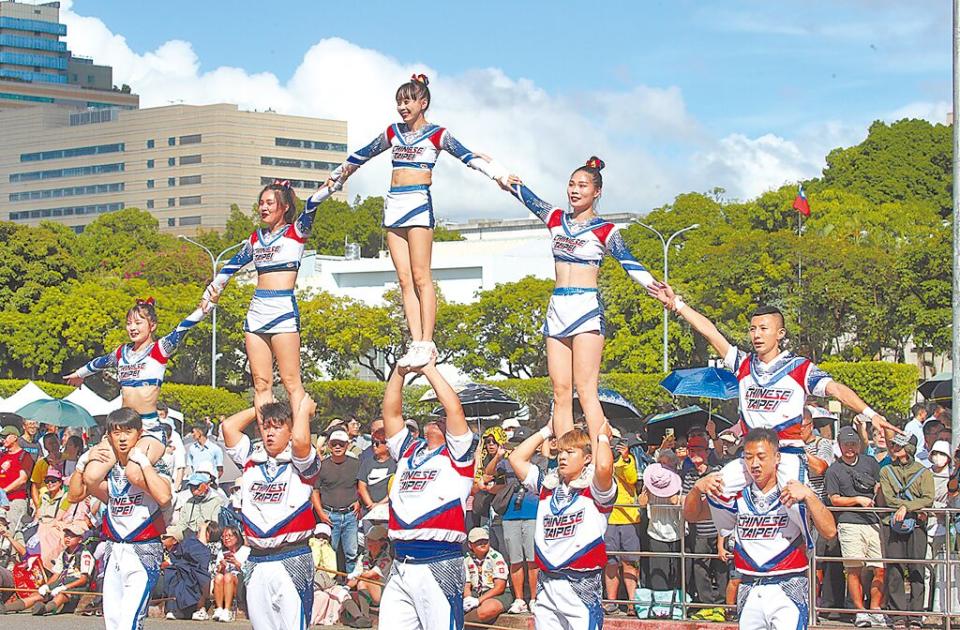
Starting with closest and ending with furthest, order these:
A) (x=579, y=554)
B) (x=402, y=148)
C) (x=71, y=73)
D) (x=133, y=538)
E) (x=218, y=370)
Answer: (x=579, y=554), (x=133, y=538), (x=402, y=148), (x=218, y=370), (x=71, y=73)

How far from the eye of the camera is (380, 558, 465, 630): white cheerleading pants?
7844 mm

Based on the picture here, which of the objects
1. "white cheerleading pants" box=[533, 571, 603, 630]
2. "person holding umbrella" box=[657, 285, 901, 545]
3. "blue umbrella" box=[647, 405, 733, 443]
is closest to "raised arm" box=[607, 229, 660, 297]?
"person holding umbrella" box=[657, 285, 901, 545]

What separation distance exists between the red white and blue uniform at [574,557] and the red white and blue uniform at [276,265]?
334 cm

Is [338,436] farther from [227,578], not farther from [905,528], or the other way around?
[905,528]

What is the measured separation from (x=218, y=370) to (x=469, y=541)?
44908 mm

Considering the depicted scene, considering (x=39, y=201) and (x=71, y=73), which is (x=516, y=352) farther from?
(x=71, y=73)

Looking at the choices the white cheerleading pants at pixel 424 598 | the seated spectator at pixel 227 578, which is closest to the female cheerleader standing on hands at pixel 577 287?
the white cheerleading pants at pixel 424 598

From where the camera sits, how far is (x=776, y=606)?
24.9 feet

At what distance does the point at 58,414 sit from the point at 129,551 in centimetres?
1221

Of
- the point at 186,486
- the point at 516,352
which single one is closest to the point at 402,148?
the point at 186,486

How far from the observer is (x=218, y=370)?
2202 inches

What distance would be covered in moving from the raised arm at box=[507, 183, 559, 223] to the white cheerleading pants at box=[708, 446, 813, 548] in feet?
8.01

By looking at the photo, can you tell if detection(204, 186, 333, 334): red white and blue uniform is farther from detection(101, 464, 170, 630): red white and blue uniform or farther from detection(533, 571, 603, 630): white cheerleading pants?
detection(533, 571, 603, 630): white cheerleading pants

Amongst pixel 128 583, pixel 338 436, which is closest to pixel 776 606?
pixel 128 583
